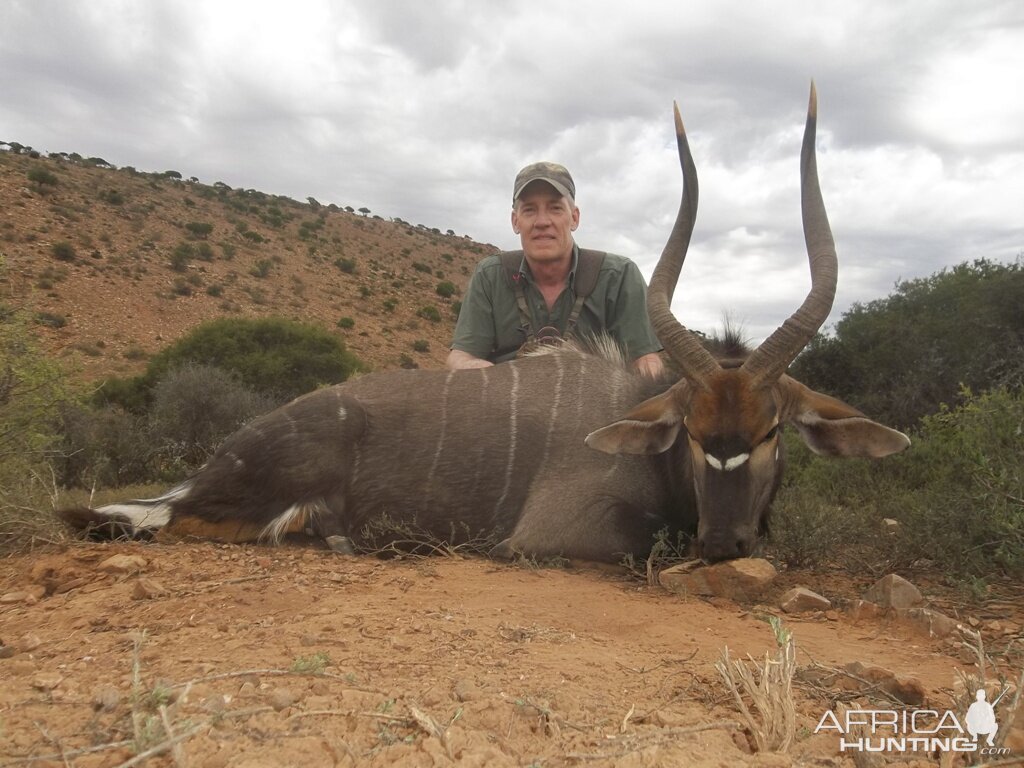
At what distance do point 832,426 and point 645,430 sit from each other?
2.91 ft

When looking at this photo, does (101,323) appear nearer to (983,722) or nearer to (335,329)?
(335,329)

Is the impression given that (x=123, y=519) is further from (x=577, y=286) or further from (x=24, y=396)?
(x=577, y=286)

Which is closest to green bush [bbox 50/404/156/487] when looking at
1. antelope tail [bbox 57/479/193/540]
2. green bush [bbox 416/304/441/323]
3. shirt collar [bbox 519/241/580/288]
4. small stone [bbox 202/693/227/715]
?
antelope tail [bbox 57/479/193/540]

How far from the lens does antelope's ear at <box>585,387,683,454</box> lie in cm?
378

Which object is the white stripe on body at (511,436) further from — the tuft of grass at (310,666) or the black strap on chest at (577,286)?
the tuft of grass at (310,666)

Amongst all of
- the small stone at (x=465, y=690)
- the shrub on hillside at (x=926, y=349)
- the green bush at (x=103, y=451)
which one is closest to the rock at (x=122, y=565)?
the small stone at (x=465, y=690)

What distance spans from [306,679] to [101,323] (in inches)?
881

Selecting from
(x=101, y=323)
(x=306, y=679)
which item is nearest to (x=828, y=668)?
(x=306, y=679)

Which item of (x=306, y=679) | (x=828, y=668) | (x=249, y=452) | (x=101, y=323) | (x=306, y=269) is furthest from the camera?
(x=306, y=269)

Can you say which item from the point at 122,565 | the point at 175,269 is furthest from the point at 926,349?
the point at 175,269

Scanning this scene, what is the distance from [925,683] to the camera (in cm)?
207

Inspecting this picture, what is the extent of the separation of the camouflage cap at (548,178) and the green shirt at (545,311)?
0.47m

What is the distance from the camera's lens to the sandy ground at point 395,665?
149cm
